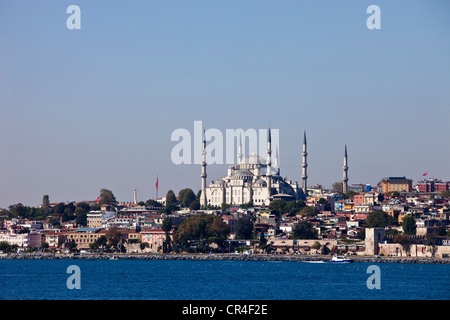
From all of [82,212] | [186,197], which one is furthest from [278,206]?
[82,212]

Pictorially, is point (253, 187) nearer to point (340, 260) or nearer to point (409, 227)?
point (409, 227)

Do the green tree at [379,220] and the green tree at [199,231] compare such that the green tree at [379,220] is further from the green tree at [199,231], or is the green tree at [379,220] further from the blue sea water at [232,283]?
the blue sea water at [232,283]

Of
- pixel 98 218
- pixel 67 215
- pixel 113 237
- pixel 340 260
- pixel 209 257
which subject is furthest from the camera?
pixel 67 215

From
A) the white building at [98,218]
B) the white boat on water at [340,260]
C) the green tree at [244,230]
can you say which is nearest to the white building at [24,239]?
the white building at [98,218]

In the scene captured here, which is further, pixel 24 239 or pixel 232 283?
pixel 24 239

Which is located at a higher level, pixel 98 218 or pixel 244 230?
pixel 98 218
